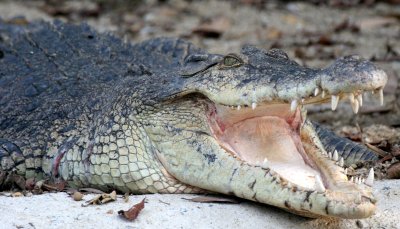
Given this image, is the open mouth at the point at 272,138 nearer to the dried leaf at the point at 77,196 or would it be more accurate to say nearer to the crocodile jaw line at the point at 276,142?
the crocodile jaw line at the point at 276,142

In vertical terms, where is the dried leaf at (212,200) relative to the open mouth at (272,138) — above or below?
below

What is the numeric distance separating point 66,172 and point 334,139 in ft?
4.92

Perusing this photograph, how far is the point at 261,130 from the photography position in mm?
3488

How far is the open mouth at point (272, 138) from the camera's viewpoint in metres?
3.31

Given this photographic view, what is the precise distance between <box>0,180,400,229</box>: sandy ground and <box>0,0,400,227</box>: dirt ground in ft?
6.60

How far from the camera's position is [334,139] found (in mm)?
4375

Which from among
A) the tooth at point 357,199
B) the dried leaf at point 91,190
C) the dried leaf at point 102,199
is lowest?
the dried leaf at point 91,190

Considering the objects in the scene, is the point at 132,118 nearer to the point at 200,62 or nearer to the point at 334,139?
the point at 200,62

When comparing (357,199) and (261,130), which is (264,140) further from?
(357,199)

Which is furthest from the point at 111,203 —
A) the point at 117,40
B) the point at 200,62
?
the point at 117,40

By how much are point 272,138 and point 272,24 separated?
4497 mm

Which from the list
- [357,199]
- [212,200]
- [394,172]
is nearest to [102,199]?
[212,200]

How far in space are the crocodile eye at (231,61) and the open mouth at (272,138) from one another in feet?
0.60

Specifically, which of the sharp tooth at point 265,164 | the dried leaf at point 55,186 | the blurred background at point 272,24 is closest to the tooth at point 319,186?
the sharp tooth at point 265,164
